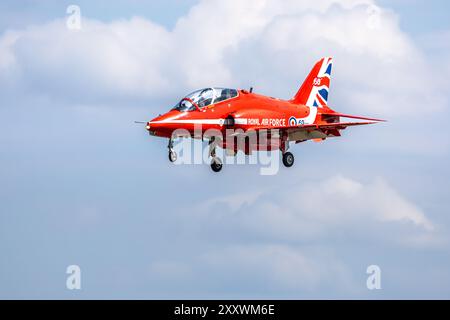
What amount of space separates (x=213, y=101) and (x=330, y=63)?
12850 millimetres

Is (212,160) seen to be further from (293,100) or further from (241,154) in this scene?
(293,100)

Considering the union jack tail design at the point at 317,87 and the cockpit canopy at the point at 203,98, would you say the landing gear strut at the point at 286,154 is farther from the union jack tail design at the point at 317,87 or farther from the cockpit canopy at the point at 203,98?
the union jack tail design at the point at 317,87

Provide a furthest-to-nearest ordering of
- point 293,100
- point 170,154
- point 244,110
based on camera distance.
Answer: point 293,100
point 244,110
point 170,154

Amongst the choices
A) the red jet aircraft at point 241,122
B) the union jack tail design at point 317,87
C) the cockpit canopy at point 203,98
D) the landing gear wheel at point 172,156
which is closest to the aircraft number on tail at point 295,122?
the red jet aircraft at point 241,122

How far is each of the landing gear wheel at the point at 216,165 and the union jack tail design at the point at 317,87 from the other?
25.6 ft

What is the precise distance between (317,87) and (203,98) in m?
11.2

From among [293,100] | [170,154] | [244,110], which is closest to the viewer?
[170,154]

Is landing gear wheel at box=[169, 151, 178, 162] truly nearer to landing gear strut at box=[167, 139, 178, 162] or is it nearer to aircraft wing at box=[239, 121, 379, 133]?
landing gear strut at box=[167, 139, 178, 162]

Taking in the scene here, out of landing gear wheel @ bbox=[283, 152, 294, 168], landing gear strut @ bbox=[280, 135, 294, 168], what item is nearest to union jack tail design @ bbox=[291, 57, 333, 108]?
landing gear strut @ bbox=[280, 135, 294, 168]

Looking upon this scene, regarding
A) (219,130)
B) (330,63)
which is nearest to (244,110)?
(219,130)

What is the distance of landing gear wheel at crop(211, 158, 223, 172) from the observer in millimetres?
55188

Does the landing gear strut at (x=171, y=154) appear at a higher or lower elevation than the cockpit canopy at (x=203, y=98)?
lower

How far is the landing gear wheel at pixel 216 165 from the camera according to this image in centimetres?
5519

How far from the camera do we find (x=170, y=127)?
51531 mm
